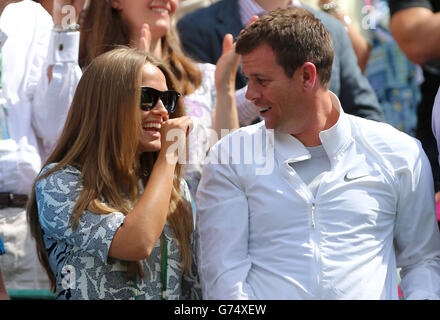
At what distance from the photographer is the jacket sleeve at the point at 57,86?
3820mm

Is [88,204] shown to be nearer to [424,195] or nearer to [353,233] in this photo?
[353,233]

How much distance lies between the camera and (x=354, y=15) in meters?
6.00

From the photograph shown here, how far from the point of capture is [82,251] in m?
3.14

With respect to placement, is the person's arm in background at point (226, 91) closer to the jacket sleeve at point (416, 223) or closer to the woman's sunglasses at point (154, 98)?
the woman's sunglasses at point (154, 98)

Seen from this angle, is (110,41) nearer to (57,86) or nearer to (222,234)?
(57,86)

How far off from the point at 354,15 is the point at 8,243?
10.6 feet

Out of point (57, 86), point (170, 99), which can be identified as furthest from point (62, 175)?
point (57, 86)

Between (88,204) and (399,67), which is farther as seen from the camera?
(399,67)

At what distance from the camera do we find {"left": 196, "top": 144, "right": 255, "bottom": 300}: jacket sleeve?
3242 millimetres

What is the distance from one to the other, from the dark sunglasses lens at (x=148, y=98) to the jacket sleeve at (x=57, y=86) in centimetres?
59

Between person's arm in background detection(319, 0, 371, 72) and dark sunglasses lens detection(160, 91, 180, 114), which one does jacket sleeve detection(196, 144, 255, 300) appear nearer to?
dark sunglasses lens detection(160, 91, 180, 114)

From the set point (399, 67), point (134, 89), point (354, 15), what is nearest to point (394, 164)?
point (134, 89)

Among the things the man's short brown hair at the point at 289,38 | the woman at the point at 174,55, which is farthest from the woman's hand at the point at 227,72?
the man's short brown hair at the point at 289,38

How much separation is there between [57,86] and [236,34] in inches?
42.3
